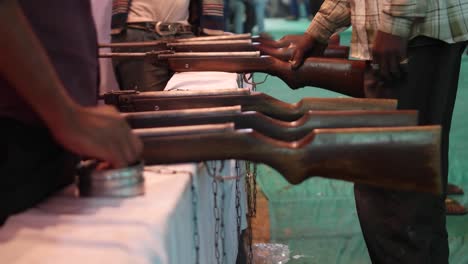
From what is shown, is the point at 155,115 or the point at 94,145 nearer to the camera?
the point at 94,145

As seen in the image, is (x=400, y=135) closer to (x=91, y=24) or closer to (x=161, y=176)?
(x=161, y=176)

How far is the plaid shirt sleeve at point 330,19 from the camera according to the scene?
199cm

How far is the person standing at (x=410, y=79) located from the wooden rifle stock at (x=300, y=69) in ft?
0.28

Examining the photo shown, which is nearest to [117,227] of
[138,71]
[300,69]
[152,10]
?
[300,69]

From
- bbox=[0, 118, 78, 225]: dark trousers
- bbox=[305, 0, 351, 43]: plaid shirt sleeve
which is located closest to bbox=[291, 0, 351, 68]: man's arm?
bbox=[305, 0, 351, 43]: plaid shirt sleeve

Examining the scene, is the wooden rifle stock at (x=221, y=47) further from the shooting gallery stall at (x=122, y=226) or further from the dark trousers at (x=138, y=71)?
the shooting gallery stall at (x=122, y=226)

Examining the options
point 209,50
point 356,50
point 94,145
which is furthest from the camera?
point 209,50

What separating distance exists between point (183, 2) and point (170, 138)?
5.86ft

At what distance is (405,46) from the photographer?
63.6 inches

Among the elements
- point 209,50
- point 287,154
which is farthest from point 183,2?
point 287,154

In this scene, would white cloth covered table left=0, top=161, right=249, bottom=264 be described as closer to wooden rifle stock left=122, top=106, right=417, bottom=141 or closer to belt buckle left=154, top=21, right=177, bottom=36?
wooden rifle stock left=122, top=106, right=417, bottom=141

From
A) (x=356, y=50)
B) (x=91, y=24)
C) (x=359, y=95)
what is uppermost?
(x=91, y=24)

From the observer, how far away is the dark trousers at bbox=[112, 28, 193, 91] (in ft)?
8.36

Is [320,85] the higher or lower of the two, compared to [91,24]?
lower
